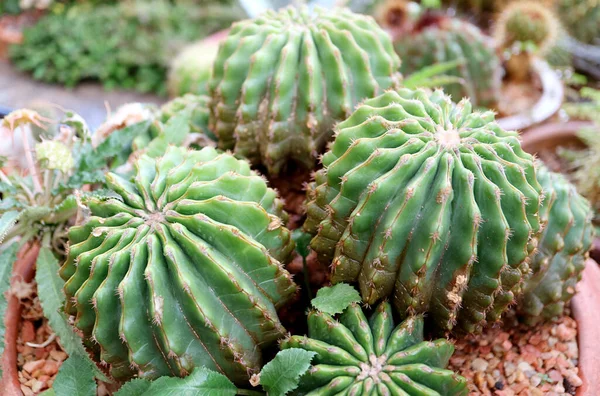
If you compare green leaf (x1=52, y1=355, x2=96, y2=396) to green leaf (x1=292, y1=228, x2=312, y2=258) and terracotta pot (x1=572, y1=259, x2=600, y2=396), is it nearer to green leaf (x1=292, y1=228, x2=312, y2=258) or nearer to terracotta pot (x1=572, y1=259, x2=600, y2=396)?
green leaf (x1=292, y1=228, x2=312, y2=258)

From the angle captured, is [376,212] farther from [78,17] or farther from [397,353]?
[78,17]

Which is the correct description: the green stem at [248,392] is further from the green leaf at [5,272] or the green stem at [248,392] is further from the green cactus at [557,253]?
the green cactus at [557,253]

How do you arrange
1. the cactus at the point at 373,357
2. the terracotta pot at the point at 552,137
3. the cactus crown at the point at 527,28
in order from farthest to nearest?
the cactus crown at the point at 527,28 → the terracotta pot at the point at 552,137 → the cactus at the point at 373,357

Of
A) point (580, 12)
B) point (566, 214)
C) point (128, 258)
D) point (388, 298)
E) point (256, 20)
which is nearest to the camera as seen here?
point (128, 258)

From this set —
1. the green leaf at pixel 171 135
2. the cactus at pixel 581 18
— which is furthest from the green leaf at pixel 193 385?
the cactus at pixel 581 18

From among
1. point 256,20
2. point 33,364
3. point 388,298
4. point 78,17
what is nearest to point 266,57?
point 256,20
